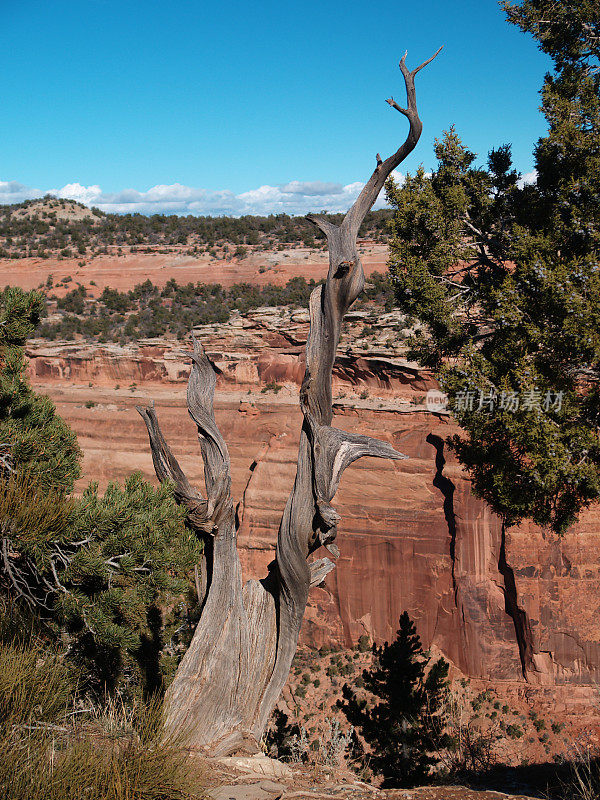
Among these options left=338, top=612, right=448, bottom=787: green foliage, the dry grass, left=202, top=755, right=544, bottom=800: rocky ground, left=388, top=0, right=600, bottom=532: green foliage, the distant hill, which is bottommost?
left=338, top=612, right=448, bottom=787: green foliage

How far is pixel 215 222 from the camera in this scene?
168 feet

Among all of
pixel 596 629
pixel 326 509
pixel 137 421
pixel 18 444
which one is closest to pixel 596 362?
pixel 326 509

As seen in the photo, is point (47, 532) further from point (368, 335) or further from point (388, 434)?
point (368, 335)

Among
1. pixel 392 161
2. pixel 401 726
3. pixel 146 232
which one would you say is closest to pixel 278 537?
pixel 392 161

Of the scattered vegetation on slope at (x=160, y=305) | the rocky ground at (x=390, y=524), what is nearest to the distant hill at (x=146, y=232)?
the scattered vegetation on slope at (x=160, y=305)

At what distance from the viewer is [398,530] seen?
19.3 m

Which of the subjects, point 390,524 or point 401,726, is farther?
point 390,524

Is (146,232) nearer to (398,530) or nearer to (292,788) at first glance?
Result: (398,530)

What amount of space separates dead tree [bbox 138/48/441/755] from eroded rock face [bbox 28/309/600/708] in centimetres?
1243

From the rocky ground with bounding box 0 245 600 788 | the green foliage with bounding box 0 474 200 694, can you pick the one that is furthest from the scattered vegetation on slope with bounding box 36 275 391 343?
the green foliage with bounding box 0 474 200 694

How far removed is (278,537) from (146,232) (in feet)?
160

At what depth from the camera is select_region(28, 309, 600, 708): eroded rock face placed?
667 inches

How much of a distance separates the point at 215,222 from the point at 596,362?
47.9m

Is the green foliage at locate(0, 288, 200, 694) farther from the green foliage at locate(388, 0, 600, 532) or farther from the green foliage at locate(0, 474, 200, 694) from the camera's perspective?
the green foliage at locate(388, 0, 600, 532)
